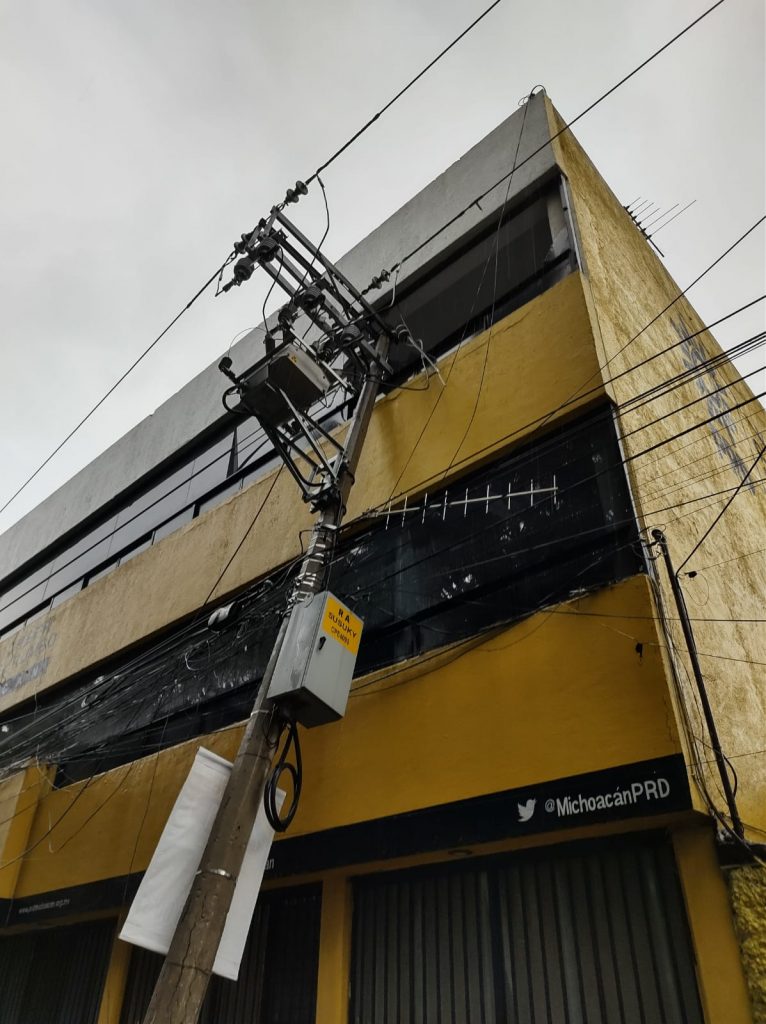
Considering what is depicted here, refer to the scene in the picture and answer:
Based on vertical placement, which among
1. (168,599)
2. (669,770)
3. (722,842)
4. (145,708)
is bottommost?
(722,842)

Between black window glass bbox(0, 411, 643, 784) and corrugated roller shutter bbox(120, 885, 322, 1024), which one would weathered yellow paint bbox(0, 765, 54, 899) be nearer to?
black window glass bbox(0, 411, 643, 784)

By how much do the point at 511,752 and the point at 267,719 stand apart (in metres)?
1.68

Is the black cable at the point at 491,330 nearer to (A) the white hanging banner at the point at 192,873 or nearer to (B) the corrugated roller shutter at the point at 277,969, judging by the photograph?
(A) the white hanging banner at the point at 192,873

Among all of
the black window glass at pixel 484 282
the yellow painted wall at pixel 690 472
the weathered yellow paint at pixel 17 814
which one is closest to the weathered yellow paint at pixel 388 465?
the yellow painted wall at pixel 690 472

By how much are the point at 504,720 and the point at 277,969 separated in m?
3.04

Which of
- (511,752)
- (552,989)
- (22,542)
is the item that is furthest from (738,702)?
(22,542)

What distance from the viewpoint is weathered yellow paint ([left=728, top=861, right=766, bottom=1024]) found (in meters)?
3.39

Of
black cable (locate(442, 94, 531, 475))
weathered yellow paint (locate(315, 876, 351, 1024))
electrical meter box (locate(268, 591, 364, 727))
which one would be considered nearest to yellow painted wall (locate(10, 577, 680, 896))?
weathered yellow paint (locate(315, 876, 351, 1024))

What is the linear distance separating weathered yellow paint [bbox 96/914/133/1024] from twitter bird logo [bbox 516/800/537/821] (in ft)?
16.6

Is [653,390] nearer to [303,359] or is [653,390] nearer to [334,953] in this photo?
[303,359]

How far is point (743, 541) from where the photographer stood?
22.0 ft

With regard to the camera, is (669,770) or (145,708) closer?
(669,770)

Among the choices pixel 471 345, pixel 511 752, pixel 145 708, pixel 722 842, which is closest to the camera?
pixel 722 842

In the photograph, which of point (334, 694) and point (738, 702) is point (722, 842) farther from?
point (334, 694)
